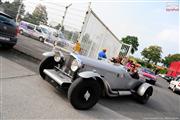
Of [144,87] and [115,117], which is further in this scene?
[144,87]

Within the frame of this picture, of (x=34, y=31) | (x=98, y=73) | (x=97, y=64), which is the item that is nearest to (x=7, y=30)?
(x=97, y=64)

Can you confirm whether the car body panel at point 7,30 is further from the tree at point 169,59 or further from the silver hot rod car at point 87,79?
the tree at point 169,59

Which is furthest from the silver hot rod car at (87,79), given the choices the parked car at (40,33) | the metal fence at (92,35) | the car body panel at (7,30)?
the parked car at (40,33)

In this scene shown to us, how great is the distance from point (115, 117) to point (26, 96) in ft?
7.00

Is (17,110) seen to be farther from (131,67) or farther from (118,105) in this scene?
(131,67)

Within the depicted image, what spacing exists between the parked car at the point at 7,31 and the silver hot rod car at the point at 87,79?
3.07 meters

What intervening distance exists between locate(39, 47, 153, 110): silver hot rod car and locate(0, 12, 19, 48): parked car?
10.1 ft

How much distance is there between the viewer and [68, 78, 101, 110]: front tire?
5227 mm

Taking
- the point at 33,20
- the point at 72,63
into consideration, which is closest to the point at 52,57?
the point at 72,63

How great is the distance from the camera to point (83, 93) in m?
5.42

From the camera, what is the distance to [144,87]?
7867 millimetres

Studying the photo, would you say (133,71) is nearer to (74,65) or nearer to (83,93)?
(74,65)

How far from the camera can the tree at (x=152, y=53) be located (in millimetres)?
112312

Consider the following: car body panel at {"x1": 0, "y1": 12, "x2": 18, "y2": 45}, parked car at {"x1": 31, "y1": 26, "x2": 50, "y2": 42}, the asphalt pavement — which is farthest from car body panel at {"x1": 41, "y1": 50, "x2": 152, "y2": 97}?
parked car at {"x1": 31, "y1": 26, "x2": 50, "y2": 42}
